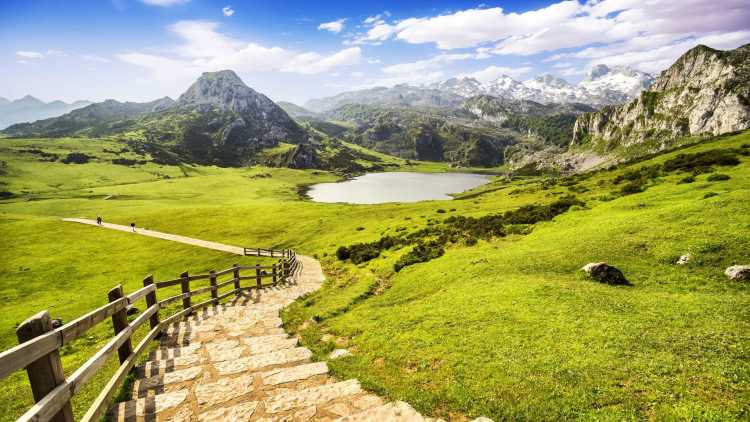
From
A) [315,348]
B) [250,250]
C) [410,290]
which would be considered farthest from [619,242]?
[250,250]

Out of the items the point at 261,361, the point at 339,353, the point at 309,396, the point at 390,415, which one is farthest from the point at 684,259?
the point at 261,361

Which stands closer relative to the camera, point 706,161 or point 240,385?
point 240,385

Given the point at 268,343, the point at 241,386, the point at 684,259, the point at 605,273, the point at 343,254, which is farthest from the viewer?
the point at 343,254

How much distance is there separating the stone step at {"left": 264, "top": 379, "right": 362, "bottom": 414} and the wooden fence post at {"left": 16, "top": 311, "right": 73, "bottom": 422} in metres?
4.39

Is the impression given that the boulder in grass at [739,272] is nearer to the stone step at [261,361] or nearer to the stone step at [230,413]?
the stone step at [261,361]

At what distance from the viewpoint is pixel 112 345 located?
949 centimetres

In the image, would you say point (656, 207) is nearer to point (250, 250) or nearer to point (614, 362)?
point (614, 362)

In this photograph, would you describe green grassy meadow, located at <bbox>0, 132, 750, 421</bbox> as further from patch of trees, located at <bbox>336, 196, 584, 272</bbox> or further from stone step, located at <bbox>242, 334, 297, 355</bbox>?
patch of trees, located at <bbox>336, 196, 584, 272</bbox>

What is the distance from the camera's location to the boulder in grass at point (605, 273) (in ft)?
64.2

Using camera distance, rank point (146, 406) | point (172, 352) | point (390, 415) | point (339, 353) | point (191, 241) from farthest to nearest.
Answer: point (191, 241) < point (339, 353) < point (172, 352) < point (146, 406) < point (390, 415)

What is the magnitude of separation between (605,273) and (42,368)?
77.1 feet

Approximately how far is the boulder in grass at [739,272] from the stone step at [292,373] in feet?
64.7

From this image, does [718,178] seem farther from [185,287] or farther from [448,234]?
[185,287]

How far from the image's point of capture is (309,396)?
9.88 metres
